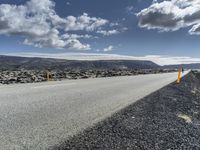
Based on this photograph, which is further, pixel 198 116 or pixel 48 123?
pixel 198 116

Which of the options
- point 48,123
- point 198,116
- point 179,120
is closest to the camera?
point 48,123

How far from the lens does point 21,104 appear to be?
26.8 feet

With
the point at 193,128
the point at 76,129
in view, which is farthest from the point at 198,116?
the point at 76,129

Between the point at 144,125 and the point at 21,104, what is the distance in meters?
4.03

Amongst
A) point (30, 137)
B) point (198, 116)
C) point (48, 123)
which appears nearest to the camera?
point (30, 137)

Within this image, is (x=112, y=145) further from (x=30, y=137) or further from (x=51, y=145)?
(x=30, y=137)

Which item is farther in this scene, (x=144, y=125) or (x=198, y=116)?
(x=198, y=116)

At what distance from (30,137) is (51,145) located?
23.5 inches

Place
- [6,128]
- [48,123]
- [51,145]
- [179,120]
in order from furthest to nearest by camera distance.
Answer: [179,120] < [48,123] < [6,128] < [51,145]

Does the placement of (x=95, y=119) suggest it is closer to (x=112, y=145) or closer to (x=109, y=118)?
(x=109, y=118)

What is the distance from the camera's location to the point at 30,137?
15.4ft

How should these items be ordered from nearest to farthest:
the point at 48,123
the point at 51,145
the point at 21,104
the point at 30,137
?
1. the point at 51,145
2. the point at 30,137
3. the point at 48,123
4. the point at 21,104

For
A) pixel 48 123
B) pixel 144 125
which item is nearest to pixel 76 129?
pixel 48 123

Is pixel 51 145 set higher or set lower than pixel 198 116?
higher
